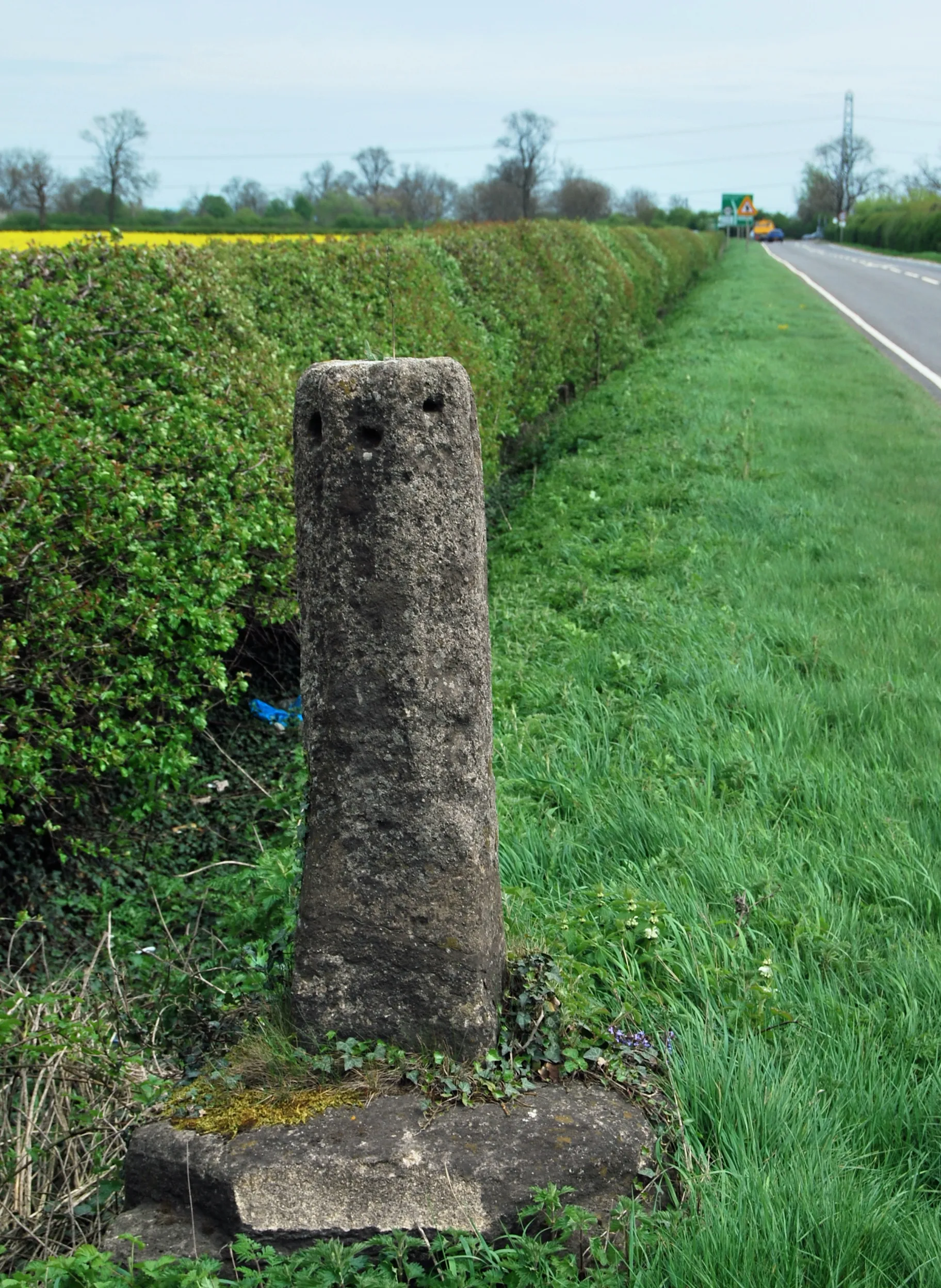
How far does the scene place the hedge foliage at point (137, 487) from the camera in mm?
3945

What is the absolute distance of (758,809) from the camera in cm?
392

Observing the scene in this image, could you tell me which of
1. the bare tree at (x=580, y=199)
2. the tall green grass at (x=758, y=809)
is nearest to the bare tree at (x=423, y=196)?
the bare tree at (x=580, y=199)

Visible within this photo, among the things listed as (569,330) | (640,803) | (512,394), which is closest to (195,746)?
(640,803)

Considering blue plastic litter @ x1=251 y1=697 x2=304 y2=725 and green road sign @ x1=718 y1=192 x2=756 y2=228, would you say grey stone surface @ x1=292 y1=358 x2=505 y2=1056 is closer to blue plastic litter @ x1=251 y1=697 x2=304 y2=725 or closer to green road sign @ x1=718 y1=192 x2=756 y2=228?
blue plastic litter @ x1=251 y1=697 x2=304 y2=725

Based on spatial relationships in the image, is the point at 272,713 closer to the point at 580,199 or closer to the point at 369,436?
the point at 369,436

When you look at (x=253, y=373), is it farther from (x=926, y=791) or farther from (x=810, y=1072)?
(x=810, y=1072)

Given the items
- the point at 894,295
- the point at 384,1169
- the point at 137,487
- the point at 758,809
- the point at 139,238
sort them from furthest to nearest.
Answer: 1. the point at 894,295
2. the point at 139,238
3. the point at 137,487
4. the point at 758,809
5. the point at 384,1169

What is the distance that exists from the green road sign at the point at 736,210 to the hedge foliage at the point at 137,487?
44749 millimetres

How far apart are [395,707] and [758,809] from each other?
1983 mm

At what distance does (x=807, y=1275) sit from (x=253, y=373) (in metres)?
4.93

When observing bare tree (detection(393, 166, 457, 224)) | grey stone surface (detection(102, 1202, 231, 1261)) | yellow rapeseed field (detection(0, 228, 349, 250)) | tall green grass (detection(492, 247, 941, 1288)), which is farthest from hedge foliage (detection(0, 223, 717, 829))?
bare tree (detection(393, 166, 457, 224))

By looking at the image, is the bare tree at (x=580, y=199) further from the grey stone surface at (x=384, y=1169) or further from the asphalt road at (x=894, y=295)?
the grey stone surface at (x=384, y=1169)

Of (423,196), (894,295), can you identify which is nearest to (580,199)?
(423,196)

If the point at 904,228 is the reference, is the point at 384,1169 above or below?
below
